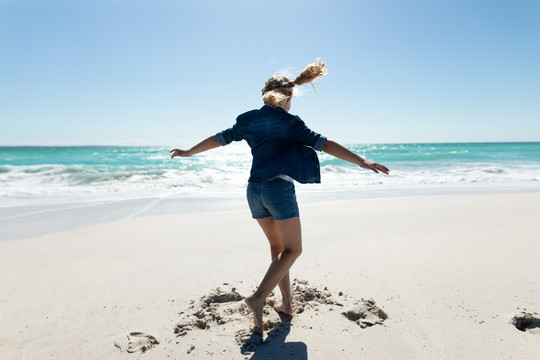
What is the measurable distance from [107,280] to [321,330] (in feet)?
7.02

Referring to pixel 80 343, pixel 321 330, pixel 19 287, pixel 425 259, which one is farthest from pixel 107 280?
pixel 425 259

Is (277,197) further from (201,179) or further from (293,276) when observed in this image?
(201,179)

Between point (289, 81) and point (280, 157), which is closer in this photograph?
point (280, 157)

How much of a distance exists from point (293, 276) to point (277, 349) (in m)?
1.16

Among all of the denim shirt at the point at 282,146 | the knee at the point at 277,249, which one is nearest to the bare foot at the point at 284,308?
the knee at the point at 277,249

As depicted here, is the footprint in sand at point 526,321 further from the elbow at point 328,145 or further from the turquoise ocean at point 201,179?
the turquoise ocean at point 201,179

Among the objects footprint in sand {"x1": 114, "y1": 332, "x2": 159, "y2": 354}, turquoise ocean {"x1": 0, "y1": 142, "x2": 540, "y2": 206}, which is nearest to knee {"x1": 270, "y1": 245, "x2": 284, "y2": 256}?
footprint in sand {"x1": 114, "y1": 332, "x2": 159, "y2": 354}

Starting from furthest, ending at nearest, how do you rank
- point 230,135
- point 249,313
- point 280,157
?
point 249,313
point 230,135
point 280,157

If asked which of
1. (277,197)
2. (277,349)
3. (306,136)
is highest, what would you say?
(306,136)

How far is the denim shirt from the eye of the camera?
204 centimetres

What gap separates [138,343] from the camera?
2.24 metres

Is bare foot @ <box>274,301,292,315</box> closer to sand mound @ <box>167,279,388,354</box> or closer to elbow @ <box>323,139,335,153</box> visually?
sand mound @ <box>167,279,388,354</box>

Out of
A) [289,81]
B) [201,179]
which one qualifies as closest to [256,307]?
[289,81]

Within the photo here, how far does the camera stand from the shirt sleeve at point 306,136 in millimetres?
2026
